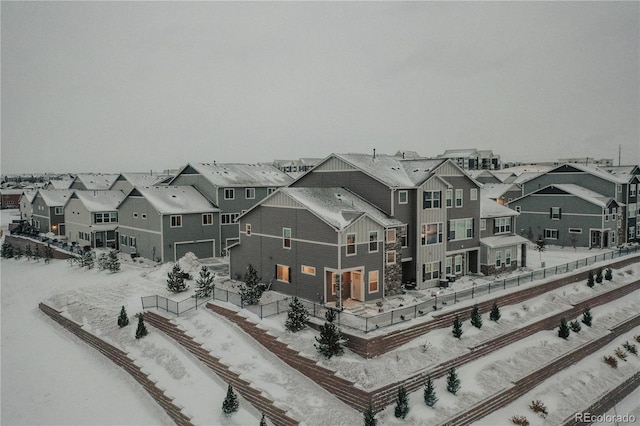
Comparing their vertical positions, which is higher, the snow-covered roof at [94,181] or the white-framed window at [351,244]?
the snow-covered roof at [94,181]

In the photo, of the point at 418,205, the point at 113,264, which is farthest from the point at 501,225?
the point at 113,264

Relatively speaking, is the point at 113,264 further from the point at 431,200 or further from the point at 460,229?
the point at 460,229

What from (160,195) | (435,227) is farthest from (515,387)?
(160,195)

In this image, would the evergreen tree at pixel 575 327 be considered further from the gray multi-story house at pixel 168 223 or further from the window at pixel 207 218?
the window at pixel 207 218

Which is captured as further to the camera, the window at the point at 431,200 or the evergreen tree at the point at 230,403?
the window at the point at 431,200

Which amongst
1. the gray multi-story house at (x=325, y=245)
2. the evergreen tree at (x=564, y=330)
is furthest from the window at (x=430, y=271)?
the evergreen tree at (x=564, y=330)

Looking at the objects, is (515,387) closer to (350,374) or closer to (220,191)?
(350,374)

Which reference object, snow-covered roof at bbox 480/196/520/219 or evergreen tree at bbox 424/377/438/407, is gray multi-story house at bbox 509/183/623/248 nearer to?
snow-covered roof at bbox 480/196/520/219
